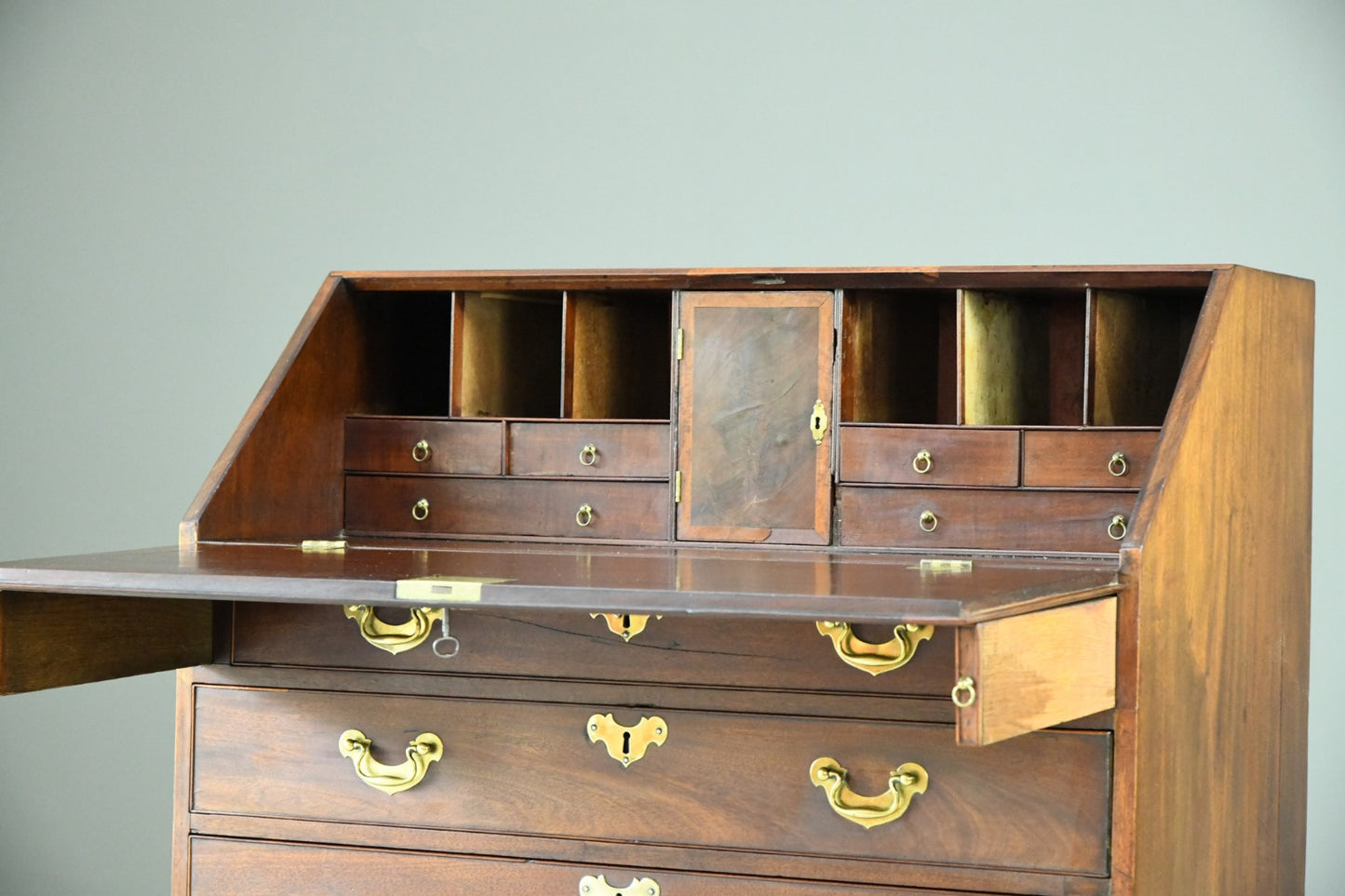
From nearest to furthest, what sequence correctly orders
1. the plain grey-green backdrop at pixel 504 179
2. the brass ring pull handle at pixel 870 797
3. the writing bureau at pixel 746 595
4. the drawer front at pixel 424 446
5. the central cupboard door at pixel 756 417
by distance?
1. the writing bureau at pixel 746 595
2. the brass ring pull handle at pixel 870 797
3. the central cupboard door at pixel 756 417
4. the drawer front at pixel 424 446
5. the plain grey-green backdrop at pixel 504 179

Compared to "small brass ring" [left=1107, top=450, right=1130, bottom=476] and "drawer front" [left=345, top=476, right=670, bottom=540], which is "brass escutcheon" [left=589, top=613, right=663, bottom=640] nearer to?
"drawer front" [left=345, top=476, right=670, bottom=540]

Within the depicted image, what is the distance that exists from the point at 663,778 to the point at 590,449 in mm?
666

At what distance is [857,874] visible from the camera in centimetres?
262

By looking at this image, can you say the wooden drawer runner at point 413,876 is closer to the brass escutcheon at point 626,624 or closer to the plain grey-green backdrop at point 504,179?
the brass escutcheon at point 626,624

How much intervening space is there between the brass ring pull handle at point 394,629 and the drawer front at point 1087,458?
971 millimetres

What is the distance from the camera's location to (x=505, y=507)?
3227 millimetres

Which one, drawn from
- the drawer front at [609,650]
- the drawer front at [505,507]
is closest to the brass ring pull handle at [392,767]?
the drawer front at [609,650]

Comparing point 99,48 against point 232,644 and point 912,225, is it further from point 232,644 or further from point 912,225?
point 232,644

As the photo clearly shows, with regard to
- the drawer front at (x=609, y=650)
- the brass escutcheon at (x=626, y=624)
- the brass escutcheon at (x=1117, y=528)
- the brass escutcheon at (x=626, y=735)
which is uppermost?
the brass escutcheon at (x=1117, y=528)

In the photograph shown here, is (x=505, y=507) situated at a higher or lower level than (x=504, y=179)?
lower

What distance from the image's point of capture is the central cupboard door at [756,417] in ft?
10.0

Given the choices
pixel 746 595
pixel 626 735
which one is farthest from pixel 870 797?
pixel 746 595

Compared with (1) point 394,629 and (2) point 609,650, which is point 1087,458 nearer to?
(2) point 609,650

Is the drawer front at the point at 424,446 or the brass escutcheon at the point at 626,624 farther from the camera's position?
the drawer front at the point at 424,446
